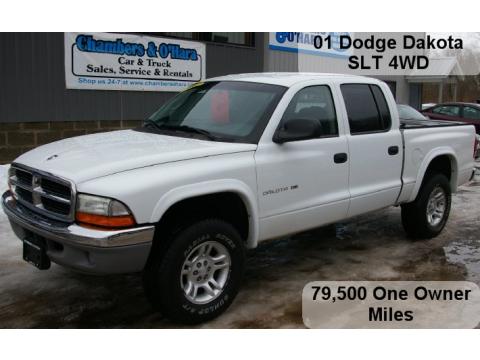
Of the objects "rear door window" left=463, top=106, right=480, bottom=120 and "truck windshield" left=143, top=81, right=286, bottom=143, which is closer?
"truck windshield" left=143, top=81, right=286, bottom=143

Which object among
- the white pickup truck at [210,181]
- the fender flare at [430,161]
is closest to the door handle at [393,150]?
the white pickup truck at [210,181]

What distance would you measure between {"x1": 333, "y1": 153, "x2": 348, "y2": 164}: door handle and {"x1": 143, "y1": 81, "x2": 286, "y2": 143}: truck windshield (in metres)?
0.80

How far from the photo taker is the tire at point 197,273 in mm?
3760

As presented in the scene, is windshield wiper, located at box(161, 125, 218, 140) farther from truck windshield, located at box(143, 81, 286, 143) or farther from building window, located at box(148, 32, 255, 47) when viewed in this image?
building window, located at box(148, 32, 255, 47)

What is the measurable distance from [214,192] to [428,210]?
3.54m

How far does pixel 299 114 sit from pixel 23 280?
9.85 feet

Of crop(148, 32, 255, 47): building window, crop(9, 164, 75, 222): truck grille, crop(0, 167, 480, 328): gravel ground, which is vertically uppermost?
crop(148, 32, 255, 47): building window

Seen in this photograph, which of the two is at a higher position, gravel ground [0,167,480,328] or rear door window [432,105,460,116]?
rear door window [432,105,460,116]

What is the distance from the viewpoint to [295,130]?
4.38 meters

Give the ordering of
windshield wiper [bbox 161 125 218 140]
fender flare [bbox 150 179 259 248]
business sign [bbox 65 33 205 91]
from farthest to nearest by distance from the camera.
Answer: business sign [bbox 65 33 205 91] → windshield wiper [bbox 161 125 218 140] → fender flare [bbox 150 179 259 248]

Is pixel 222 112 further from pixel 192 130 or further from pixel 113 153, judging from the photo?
pixel 113 153

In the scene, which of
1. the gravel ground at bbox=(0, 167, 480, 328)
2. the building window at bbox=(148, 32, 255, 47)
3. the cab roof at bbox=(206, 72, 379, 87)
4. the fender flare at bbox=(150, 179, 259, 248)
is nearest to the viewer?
the fender flare at bbox=(150, 179, 259, 248)

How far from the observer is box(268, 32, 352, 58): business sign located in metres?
14.2

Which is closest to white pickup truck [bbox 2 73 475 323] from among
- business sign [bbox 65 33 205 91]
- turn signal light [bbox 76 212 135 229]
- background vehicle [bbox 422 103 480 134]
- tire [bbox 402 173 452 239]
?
turn signal light [bbox 76 212 135 229]
